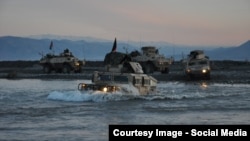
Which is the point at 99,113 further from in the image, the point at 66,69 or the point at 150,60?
the point at 66,69

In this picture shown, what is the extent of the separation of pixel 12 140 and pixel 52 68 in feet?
152

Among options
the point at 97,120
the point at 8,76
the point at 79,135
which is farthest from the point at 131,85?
the point at 8,76

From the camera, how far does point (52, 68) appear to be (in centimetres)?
6038

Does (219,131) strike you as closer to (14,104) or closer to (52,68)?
(14,104)

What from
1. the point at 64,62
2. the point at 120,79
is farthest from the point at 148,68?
the point at 120,79

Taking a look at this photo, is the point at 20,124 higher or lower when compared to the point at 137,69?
lower

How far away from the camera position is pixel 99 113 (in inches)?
806

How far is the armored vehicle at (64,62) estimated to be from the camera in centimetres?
5825

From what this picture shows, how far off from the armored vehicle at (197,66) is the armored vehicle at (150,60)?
205 inches

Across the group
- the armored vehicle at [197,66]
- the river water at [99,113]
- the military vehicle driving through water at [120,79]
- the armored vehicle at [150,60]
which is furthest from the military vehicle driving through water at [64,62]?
the river water at [99,113]

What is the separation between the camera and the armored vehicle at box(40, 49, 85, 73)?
191 feet

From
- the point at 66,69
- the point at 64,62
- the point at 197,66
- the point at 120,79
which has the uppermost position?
the point at 64,62

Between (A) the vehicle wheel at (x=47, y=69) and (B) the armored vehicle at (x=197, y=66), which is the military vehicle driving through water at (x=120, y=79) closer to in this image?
(B) the armored vehicle at (x=197, y=66)

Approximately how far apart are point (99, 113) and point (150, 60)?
31789 millimetres
